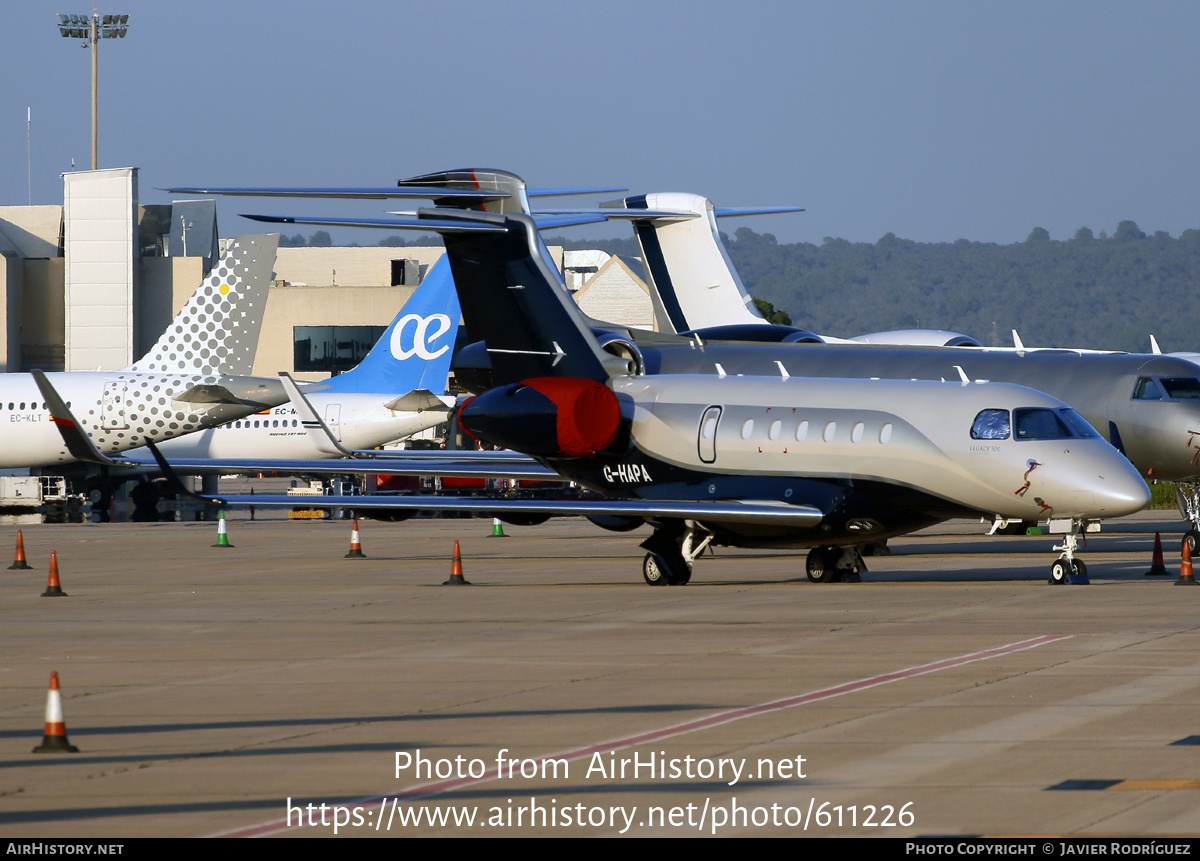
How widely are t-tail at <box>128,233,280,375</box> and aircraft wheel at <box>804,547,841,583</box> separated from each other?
966 inches

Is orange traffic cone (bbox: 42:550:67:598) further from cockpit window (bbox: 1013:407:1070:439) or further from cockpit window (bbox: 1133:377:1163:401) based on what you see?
cockpit window (bbox: 1133:377:1163:401)

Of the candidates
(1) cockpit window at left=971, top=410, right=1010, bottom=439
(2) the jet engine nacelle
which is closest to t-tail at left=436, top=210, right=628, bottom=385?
(2) the jet engine nacelle

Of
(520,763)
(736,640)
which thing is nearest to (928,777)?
(520,763)

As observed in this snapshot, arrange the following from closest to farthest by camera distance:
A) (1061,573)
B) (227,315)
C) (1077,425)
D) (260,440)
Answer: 1. (1077,425)
2. (1061,573)
3. (227,315)
4. (260,440)

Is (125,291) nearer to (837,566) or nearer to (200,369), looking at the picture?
(200,369)

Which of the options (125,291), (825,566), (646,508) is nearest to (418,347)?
(825,566)

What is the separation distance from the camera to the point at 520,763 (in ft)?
33.4

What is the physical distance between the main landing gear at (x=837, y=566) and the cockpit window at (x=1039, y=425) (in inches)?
128

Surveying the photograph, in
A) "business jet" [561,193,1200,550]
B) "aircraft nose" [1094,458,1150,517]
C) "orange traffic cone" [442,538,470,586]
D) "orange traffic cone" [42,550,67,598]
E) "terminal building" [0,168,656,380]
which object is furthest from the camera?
"terminal building" [0,168,656,380]

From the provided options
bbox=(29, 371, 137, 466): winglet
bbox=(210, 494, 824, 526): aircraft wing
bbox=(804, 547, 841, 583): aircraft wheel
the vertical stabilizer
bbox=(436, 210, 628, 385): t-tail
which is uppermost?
the vertical stabilizer

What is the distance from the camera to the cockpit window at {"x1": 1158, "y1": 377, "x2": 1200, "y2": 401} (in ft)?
92.5

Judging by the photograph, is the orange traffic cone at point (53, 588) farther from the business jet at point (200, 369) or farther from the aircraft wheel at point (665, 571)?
the business jet at point (200, 369)

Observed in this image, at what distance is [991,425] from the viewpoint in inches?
875

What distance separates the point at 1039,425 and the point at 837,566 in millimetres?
3774
